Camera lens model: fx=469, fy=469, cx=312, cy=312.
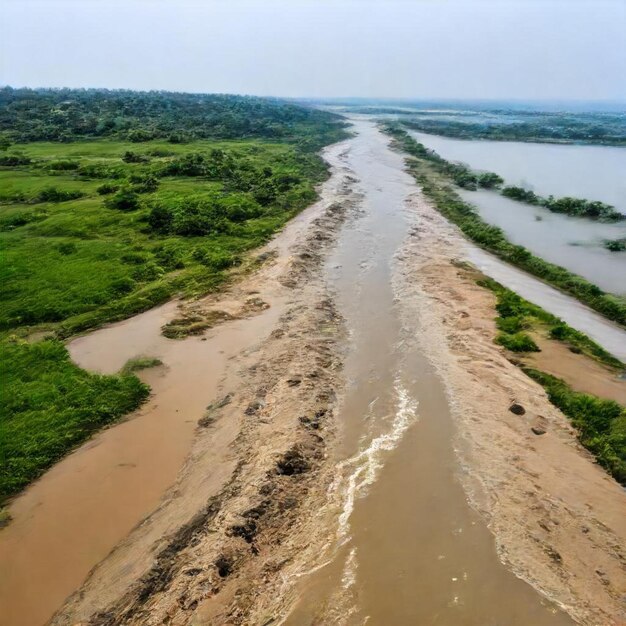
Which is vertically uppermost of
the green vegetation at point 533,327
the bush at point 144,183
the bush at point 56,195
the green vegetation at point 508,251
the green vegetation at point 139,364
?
the bush at point 144,183

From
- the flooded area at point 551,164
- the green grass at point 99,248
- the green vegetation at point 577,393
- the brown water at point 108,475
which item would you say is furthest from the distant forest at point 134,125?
the green vegetation at point 577,393

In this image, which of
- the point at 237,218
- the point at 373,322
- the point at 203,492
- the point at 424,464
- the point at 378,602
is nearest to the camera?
the point at 378,602

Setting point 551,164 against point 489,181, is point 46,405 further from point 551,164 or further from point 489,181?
point 551,164

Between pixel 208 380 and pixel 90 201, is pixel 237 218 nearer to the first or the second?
pixel 90 201

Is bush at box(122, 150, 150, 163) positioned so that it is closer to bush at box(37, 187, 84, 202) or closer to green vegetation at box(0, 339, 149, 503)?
bush at box(37, 187, 84, 202)

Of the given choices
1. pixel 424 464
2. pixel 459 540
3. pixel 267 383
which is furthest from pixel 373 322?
pixel 459 540

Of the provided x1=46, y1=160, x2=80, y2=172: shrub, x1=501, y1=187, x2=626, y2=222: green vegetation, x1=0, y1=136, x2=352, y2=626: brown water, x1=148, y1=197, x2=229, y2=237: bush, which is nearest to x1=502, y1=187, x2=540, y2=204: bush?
x1=501, y1=187, x2=626, y2=222: green vegetation

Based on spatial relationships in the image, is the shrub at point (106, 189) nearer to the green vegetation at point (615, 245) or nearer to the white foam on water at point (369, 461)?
the white foam on water at point (369, 461)
